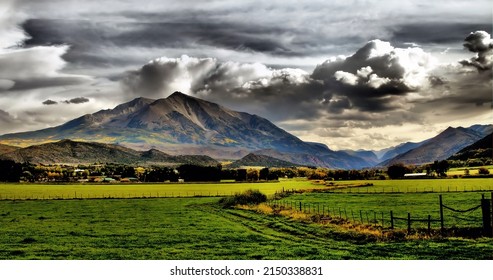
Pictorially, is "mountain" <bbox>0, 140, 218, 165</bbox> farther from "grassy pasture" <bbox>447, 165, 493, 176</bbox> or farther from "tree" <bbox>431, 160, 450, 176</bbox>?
"grassy pasture" <bbox>447, 165, 493, 176</bbox>

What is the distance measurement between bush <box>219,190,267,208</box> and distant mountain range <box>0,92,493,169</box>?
5.83 meters

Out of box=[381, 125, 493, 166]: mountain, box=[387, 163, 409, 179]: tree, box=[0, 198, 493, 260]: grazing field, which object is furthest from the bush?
box=[387, 163, 409, 179]: tree

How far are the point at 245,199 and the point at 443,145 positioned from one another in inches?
641

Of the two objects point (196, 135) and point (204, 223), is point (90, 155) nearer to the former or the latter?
point (196, 135)

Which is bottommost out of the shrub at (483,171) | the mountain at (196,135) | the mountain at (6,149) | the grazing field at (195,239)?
the grazing field at (195,239)

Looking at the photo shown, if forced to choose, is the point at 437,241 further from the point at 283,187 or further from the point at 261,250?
the point at 283,187

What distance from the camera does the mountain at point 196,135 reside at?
150 feet

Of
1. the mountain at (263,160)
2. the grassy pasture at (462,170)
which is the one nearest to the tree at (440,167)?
the grassy pasture at (462,170)

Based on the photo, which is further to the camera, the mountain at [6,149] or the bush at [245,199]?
the bush at [245,199]

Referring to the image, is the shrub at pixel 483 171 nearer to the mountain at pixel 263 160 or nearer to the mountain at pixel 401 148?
the mountain at pixel 401 148

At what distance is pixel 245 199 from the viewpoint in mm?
36688

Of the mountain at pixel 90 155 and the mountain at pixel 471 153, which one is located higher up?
the mountain at pixel 90 155

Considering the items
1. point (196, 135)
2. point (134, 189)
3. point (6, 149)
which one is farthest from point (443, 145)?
point (6, 149)

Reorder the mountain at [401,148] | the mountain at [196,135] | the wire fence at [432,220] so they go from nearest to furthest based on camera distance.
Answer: the wire fence at [432,220]
the mountain at [401,148]
the mountain at [196,135]
